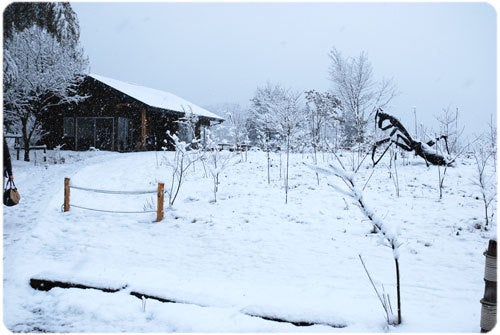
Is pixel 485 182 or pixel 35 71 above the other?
pixel 35 71

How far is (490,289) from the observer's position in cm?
310

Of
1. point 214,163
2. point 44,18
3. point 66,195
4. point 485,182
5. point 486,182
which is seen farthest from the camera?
point 44,18

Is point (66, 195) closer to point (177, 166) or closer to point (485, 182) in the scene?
point (177, 166)

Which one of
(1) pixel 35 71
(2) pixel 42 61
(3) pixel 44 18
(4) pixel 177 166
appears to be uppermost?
(3) pixel 44 18

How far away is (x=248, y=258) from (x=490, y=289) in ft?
13.6

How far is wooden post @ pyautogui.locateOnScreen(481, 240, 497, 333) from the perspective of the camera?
9.94 ft

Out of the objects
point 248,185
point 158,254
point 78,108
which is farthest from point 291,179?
point 78,108

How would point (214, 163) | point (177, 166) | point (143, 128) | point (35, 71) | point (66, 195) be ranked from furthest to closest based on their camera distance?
point (143, 128)
point (35, 71)
point (214, 163)
point (177, 166)
point (66, 195)

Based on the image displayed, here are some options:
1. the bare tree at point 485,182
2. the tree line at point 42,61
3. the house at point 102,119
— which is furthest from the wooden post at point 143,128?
the bare tree at point 485,182

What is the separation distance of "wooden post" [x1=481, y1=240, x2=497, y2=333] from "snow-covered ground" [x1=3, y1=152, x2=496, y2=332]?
0.53 metres

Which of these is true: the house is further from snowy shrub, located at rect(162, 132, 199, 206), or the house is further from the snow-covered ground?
the snow-covered ground

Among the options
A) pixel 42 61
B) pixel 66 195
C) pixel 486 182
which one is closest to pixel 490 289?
pixel 486 182

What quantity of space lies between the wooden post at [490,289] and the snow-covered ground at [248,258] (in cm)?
53

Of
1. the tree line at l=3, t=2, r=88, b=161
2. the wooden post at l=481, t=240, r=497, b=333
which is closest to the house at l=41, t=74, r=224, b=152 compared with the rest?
the tree line at l=3, t=2, r=88, b=161
